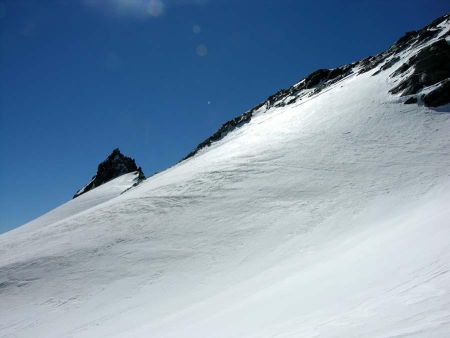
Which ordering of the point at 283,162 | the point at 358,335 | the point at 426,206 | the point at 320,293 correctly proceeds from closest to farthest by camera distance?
the point at 358,335, the point at 320,293, the point at 426,206, the point at 283,162

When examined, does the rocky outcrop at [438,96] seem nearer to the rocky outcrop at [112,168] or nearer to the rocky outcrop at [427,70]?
the rocky outcrop at [427,70]

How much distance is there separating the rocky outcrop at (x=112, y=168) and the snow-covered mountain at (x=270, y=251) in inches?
2458

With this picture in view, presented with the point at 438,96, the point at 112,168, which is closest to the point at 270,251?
the point at 438,96

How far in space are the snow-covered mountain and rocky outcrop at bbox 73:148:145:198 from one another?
62439 millimetres

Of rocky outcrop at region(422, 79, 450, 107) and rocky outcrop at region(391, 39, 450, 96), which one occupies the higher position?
rocky outcrop at region(391, 39, 450, 96)

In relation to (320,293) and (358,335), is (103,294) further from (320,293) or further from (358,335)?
(358,335)

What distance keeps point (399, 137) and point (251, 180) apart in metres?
11.6

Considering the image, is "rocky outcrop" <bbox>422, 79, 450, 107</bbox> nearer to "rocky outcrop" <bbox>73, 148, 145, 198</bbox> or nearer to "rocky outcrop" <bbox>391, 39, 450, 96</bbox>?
"rocky outcrop" <bbox>391, 39, 450, 96</bbox>

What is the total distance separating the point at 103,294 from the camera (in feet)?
38.0

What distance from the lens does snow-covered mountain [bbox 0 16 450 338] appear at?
612cm

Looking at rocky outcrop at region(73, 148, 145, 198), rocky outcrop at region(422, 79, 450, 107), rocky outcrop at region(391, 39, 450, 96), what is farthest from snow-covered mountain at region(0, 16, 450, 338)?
rocky outcrop at region(73, 148, 145, 198)

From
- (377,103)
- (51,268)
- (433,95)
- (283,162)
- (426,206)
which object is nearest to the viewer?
(426,206)

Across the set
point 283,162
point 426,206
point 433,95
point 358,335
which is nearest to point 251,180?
point 283,162

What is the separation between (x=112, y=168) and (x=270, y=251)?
256 feet
